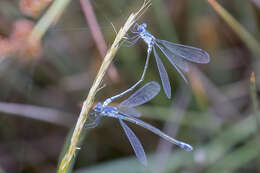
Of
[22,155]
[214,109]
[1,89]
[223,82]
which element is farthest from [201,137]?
[1,89]

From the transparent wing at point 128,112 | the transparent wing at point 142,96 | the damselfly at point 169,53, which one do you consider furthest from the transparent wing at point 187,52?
the transparent wing at point 128,112

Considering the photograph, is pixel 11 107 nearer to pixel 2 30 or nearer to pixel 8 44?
pixel 8 44

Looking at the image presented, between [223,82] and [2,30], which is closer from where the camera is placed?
[2,30]

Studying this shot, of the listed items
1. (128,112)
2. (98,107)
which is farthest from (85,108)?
(128,112)

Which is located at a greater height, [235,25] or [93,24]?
[235,25]

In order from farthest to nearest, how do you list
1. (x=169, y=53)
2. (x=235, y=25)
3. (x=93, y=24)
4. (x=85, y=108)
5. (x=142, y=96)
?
(x=93, y=24) → (x=235, y=25) → (x=169, y=53) → (x=142, y=96) → (x=85, y=108)

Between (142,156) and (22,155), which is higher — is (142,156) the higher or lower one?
the higher one

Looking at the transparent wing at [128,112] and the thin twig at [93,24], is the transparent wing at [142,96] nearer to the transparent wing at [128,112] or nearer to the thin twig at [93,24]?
the transparent wing at [128,112]

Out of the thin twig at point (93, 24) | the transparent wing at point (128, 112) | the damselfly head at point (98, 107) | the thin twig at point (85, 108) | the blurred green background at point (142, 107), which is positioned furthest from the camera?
the blurred green background at point (142, 107)

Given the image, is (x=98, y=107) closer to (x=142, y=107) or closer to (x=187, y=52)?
(x=187, y=52)
